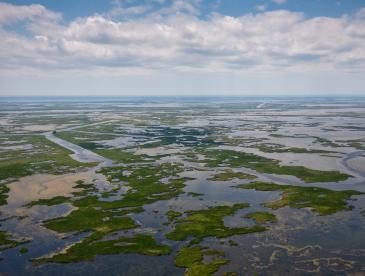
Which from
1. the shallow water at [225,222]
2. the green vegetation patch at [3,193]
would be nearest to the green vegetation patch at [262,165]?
the shallow water at [225,222]

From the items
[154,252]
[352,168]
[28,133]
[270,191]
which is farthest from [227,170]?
[28,133]

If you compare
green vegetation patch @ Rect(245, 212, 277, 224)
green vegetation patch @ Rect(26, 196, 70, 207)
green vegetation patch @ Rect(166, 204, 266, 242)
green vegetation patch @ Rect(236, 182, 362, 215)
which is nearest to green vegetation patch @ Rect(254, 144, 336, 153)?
green vegetation patch @ Rect(236, 182, 362, 215)

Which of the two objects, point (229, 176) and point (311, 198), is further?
point (229, 176)

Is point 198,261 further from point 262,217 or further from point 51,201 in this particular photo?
point 51,201

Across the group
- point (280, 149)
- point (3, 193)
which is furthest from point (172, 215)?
point (280, 149)

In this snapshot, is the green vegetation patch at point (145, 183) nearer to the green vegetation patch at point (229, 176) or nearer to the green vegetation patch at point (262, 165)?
the green vegetation patch at point (229, 176)

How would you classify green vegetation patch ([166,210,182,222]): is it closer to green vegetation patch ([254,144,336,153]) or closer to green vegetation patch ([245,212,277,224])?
green vegetation patch ([245,212,277,224])
